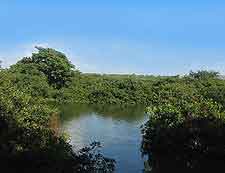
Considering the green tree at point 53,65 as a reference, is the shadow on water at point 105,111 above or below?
below

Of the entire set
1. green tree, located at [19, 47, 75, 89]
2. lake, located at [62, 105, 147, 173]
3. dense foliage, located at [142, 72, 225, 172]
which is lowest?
lake, located at [62, 105, 147, 173]

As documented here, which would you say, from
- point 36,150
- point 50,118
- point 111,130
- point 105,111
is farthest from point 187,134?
point 105,111

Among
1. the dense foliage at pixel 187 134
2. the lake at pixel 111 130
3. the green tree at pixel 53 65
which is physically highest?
the green tree at pixel 53 65

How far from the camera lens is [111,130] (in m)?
58.0

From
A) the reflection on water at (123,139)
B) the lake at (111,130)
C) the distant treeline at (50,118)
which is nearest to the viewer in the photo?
the distant treeline at (50,118)

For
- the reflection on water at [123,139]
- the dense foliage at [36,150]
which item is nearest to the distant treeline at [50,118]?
the dense foliage at [36,150]

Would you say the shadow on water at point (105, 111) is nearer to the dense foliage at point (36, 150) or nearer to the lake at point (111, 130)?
the lake at point (111, 130)

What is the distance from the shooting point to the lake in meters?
40.3

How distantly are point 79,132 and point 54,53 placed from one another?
39.4 meters

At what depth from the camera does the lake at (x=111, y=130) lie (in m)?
40.3

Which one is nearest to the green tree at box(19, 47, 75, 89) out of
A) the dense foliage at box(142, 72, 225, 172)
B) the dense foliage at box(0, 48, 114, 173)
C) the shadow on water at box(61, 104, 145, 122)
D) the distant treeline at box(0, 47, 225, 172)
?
the distant treeline at box(0, 47, 225, 172)

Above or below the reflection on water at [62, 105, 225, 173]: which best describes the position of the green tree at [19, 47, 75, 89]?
above

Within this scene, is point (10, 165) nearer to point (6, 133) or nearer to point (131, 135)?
point (6, 133)

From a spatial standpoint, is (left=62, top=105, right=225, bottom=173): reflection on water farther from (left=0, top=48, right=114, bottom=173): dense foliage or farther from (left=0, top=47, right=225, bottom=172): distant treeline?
(left=0, top=48, right=114, bottom=173): dense foliage
